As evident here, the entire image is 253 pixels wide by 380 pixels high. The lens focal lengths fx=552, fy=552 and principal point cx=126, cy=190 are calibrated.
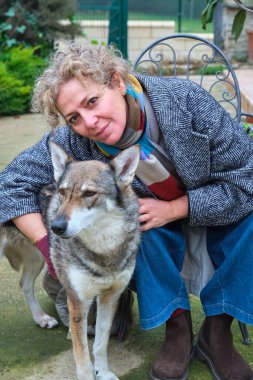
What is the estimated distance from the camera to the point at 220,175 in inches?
102

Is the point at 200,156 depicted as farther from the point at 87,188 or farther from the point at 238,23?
the point at 238,23

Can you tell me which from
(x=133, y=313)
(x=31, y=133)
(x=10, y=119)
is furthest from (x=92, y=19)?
(x=133, y=313)

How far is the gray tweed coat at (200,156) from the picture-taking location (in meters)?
2.54

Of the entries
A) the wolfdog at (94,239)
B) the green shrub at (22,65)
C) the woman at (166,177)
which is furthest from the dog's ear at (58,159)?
the green shrub at (22,65)

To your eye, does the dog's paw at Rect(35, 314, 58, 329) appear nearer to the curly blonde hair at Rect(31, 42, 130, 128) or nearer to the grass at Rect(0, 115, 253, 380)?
the grass at Rect(0, 115, 253, 380)

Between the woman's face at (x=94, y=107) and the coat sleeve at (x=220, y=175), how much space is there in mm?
365

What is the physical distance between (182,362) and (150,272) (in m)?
0.48

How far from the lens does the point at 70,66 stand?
2.41 m

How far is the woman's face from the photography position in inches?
95.0

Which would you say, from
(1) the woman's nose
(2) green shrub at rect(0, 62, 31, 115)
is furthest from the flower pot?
(1) the woman's nose

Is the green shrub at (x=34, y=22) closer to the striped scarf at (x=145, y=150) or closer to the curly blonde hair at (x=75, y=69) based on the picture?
the curly blonde hair at (x=75, y=69)

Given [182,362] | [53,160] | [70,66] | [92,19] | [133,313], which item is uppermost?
[70,66]

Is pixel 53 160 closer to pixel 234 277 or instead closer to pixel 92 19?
pixel 234 277

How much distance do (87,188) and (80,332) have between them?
0.69 metres
